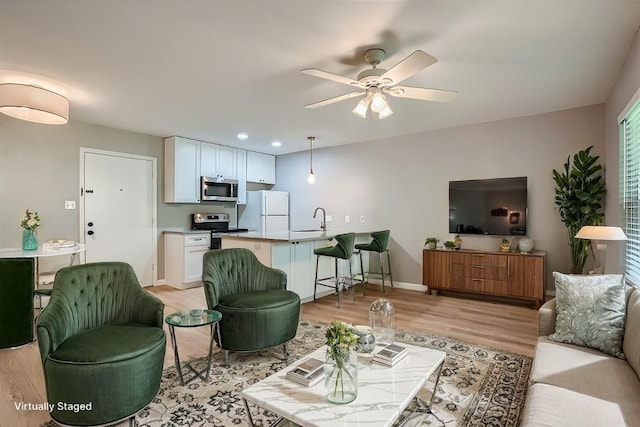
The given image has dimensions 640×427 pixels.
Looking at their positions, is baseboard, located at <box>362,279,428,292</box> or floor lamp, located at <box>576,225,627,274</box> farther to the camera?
baseboard, located at <box>362,279,428,292</box>

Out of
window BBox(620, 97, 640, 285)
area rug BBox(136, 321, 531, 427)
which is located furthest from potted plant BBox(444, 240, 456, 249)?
window BBox(620, 97, 640, 285)

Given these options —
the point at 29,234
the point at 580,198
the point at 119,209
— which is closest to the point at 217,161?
the point at 119,209

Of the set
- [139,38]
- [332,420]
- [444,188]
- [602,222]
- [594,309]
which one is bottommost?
[332,420]

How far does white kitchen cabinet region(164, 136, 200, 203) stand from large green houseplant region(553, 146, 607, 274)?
5.22 metres

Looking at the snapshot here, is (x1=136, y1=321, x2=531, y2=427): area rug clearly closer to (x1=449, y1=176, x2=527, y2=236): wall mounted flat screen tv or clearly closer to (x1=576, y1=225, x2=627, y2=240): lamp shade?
(x1=576, y1=225, x2=627, y2=240): lamp shade

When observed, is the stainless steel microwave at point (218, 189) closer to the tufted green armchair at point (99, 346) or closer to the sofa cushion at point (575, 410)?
the tufted green armchair at point (99, 346)

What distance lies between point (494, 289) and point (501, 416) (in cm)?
269

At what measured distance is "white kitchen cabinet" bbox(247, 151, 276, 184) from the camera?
6.70m

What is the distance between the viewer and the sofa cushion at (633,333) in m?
1.74

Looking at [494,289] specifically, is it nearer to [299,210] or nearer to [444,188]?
[444,188]

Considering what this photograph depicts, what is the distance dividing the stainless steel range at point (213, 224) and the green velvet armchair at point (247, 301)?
2.81m

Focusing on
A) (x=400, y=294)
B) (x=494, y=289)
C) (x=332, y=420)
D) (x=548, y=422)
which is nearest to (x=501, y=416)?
(x=548, y=422)

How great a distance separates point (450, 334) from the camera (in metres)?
3.37

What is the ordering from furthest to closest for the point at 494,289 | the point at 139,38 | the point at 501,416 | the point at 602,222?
the point at 494,289, the point at 602,222, the point at 139,38, the point at 501,416
